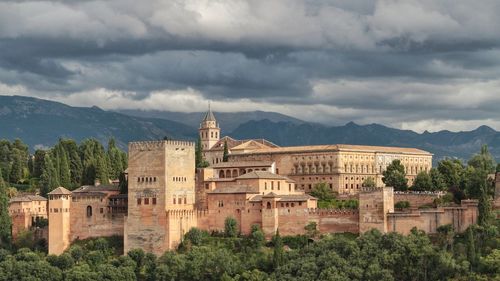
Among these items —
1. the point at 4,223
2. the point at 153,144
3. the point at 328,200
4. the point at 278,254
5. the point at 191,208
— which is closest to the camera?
the point at 278,254

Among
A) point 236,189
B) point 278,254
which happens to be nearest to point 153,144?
point 236,189

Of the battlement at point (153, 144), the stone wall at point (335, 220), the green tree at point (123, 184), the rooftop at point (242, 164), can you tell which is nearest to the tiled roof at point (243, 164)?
the rooftop at point (242, 164)

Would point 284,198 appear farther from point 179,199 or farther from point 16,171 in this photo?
point 16,171

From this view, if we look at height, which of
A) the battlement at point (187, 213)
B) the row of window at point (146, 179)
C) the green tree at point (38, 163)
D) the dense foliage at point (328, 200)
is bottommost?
the battlement at point (187, 213)

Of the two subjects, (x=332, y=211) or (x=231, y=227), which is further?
(x=231, y=227)

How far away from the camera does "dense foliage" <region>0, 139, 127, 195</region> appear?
291ft

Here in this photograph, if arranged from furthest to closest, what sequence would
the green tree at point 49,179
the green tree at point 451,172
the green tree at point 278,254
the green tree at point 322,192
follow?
the green tree at point 49,179, the green tree at point 322,192, the green tree at point 451,172, the green tree at point 278,254

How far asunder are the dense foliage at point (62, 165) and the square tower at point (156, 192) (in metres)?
15.6

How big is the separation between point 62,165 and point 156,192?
70.7 ft

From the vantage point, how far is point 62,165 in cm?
9062

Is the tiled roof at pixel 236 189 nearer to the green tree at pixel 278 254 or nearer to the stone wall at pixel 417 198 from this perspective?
the green tree at pixel 278 254

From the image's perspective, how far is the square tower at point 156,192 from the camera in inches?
2808

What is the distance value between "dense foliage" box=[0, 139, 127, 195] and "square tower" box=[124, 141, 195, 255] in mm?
15590

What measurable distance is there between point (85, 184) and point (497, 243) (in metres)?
41.0
